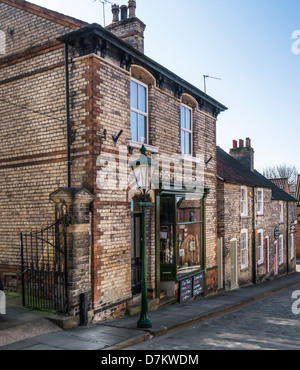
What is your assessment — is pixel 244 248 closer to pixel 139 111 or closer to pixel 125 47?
pixel 139 111

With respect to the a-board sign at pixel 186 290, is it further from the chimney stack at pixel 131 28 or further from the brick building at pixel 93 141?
the chimney stack at pixel 131 28

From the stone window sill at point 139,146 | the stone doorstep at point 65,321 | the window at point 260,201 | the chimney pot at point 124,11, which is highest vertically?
the chimney pot at point 124,11

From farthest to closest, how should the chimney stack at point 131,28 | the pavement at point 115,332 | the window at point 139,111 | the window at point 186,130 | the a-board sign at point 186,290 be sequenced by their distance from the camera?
1. the window at point 186,130
2. the a-board sign at point 186,290
3. the chimney stack at point 131,28
4. the window at point 139,111
5. the pavement at point 115,332

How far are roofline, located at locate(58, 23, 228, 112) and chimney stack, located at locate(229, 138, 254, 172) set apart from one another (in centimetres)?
Answer: 1129

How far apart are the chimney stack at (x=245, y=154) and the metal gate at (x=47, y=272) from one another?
17488 mm

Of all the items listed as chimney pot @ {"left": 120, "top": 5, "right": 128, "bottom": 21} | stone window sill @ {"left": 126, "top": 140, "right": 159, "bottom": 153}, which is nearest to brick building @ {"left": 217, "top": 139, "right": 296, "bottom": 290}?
stone window sill @ {"left": 126, "top": 140, "right": 159, "bottom": 153}

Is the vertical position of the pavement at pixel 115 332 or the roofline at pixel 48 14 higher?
the roofline at pixel 48 14

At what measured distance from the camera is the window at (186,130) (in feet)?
42.1

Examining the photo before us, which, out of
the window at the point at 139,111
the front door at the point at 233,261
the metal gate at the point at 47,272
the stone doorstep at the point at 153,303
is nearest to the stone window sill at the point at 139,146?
the window at the point at 139,111

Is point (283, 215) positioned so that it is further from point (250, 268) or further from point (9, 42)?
point (9, 42)

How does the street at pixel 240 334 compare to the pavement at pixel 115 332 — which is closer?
the pavement at pixel 115 332

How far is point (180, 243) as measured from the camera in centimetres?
1226

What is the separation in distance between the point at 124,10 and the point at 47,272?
8.52 m

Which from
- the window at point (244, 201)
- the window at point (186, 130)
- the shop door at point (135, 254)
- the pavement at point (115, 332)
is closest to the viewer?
the pavement at point (115, 332)
